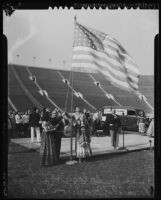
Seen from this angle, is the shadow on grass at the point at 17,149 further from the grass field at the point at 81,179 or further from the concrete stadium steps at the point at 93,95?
the concrete stadium steps at the point at 93,95

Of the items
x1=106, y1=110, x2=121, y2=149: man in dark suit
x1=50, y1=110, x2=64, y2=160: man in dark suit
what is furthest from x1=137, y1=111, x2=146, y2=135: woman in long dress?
x1=50, y1=110, x2=64, y2=160: man in dark suit

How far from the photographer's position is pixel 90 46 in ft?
28.6

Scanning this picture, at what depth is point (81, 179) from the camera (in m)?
8.45

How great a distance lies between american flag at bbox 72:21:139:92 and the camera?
8598 mm

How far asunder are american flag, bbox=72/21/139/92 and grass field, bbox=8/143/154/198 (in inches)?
93.2

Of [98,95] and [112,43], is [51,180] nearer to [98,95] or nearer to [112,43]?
[112,43]

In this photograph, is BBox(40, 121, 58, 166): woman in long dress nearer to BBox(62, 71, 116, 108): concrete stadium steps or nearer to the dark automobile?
the dark automobile

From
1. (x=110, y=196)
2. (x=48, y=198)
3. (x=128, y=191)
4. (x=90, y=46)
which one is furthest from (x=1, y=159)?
(x=90, y=46)

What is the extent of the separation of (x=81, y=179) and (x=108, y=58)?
3.24 metres

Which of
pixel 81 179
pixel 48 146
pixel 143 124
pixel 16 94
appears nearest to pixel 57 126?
pixel 48 146

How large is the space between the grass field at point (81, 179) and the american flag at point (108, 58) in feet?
7.77

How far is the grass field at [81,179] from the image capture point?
779cm

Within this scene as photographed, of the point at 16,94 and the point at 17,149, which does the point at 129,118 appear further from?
the point at 16,94

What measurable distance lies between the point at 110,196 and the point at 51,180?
1549 mm
